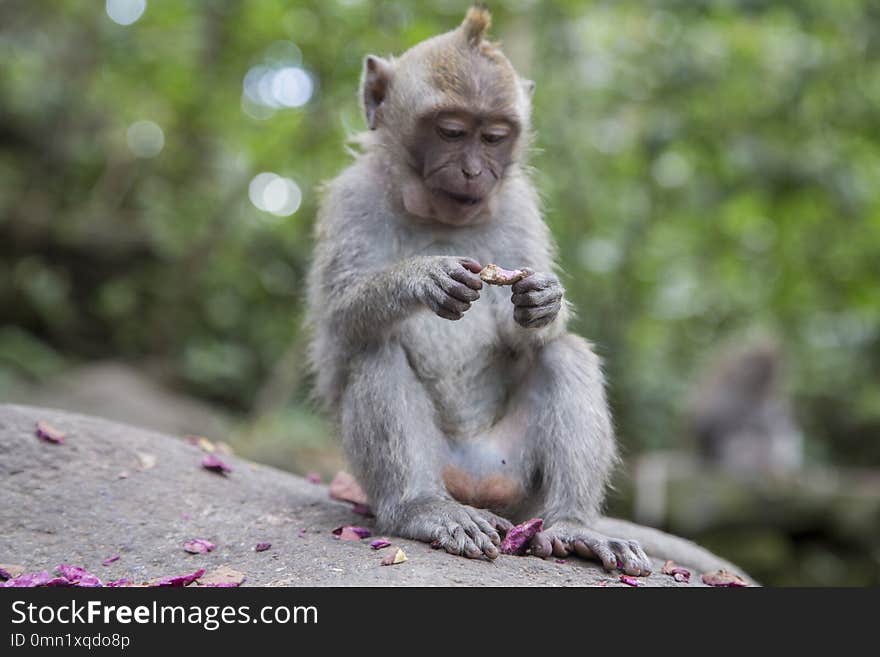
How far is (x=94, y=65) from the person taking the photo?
17.9 meters

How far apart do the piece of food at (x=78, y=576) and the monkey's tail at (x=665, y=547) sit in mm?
3245

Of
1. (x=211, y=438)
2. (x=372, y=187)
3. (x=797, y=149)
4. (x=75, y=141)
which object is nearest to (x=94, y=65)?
(x=75, y=141)

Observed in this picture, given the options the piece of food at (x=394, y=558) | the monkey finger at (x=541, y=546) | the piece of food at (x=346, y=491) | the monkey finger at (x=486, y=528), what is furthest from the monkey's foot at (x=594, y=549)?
the piece of food at (x=346, y=491)

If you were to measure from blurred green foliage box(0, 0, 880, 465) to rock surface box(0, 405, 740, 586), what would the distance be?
7789 millimetres

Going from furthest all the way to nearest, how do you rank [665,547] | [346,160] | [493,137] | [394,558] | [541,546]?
[346,160] < [665,547] < [493,137] < [541,546] < [394,558]

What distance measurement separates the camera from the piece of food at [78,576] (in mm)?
4980

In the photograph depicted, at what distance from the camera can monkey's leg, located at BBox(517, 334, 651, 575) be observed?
584 cm

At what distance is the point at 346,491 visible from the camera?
23.1 feet

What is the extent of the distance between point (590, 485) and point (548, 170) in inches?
387

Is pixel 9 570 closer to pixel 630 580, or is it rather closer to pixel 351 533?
pixel 351 533

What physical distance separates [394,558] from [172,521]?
1.62 meters

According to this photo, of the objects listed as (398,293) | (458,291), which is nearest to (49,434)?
(398,293)

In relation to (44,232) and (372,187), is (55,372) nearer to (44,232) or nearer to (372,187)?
(44,232)

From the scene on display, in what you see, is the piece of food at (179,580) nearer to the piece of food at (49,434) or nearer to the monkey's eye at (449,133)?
the piece of food at (49,434)
